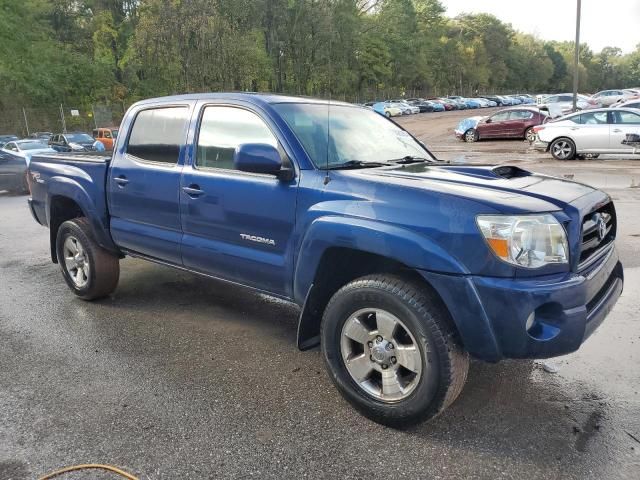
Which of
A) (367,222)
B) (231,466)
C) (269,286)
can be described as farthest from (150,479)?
(367,222)

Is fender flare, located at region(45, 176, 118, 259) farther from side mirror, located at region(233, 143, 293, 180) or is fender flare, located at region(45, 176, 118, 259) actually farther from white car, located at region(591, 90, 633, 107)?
white car, located at region(591, 90, 633, 107)

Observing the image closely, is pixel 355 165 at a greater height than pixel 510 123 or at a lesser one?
greater

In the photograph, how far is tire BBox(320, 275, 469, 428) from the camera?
9.36 feet

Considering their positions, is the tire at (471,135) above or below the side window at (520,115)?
below

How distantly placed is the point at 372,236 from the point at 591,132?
16.2 m

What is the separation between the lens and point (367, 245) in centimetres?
300

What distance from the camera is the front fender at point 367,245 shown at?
2.80 m

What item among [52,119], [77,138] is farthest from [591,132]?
[52,119]

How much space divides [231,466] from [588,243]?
2.23 m

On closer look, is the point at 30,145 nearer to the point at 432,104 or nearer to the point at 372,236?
the point at 372,236

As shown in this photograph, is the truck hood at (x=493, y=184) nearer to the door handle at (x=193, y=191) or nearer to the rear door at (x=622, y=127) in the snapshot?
the door handle at (x=193, y=191)

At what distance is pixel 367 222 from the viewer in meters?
3.02

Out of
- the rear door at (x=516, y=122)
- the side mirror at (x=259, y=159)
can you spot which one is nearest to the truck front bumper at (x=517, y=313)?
the side mirror at (x=259, y=159)

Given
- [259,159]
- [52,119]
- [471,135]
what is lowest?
[471,135]
